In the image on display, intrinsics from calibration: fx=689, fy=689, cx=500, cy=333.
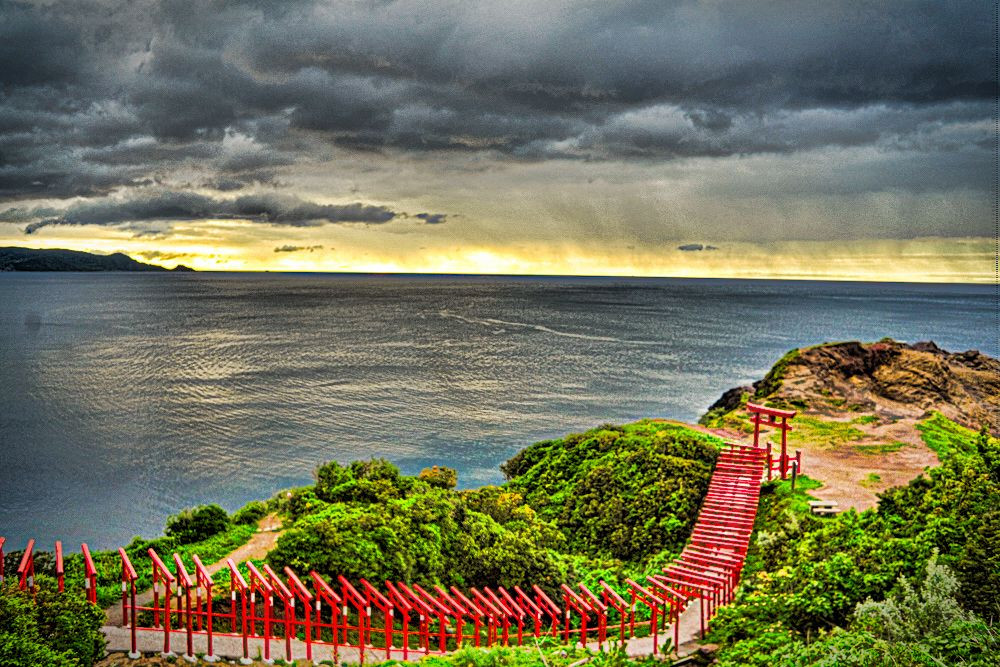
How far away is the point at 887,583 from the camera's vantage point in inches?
511

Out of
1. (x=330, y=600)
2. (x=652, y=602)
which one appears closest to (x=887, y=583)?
(x=652, y=602)

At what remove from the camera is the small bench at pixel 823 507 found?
21656 mm

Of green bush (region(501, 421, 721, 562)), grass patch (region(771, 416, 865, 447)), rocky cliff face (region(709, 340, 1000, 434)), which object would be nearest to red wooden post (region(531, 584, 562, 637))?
green bush (region(501, 421, 721, 562))

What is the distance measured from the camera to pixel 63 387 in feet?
210

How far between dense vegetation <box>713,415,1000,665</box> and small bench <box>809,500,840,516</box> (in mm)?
1251

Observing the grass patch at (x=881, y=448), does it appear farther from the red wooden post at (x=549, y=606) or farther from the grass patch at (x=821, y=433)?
the red wooden post at (x=549, y=606)

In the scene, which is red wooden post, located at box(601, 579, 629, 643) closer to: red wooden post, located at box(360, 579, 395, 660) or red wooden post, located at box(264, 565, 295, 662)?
red wooden post, located at box(360, 579, 395, 660)

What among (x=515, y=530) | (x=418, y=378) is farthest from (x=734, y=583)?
(x=418, y=378)

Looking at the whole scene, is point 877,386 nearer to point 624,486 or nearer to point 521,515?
point 624,486

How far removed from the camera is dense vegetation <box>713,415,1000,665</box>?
31.6 feet

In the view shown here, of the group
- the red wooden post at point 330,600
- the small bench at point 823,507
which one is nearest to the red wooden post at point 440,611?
the red wooden post at point 330,600

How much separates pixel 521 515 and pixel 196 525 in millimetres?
10497

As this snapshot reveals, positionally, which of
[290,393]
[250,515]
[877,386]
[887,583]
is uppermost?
[887,583]

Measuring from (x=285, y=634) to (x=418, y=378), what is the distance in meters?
57.6
